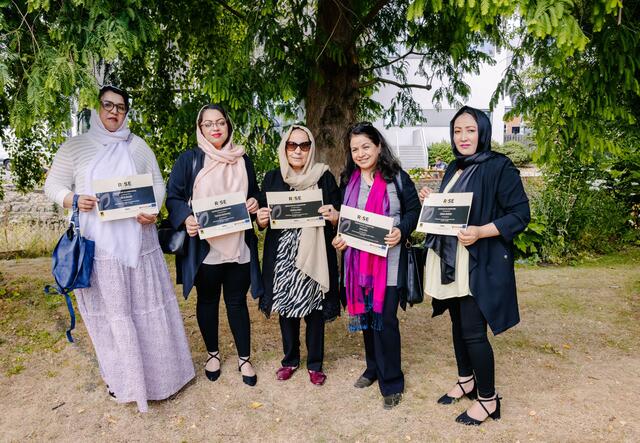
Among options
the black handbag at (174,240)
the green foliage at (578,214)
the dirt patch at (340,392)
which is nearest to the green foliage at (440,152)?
the green foliage at (578,214)

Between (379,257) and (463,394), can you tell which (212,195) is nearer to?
(379,257)

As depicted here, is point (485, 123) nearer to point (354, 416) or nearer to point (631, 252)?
point (354, 416)

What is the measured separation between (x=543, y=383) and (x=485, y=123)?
7.45 feet

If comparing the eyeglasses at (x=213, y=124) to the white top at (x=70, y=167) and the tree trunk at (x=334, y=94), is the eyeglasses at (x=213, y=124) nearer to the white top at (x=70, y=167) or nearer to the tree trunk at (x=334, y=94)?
the white top at (x=70, y=167)

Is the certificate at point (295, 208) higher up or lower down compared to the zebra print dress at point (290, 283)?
higher up

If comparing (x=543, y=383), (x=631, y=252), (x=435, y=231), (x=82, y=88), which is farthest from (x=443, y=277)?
(x=631, y=252)

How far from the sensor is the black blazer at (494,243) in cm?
306

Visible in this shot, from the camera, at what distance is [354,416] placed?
354cm

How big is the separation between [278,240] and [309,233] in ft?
0.85

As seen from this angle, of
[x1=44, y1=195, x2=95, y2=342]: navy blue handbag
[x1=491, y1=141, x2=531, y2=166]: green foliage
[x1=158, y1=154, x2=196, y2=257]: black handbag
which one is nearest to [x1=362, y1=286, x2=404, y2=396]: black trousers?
[x1=158, y1=154, x2=196, y2=257]: black handbag

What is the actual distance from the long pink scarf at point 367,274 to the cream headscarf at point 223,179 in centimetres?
81

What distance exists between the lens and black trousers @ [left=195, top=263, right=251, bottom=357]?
3.74 m

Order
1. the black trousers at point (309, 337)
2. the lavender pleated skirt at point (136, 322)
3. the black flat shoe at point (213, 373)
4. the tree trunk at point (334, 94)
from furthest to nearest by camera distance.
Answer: the tree trunk at point (334, 94)
the black flat shoe at point (213, 373)
the black trousers at point (309, 337)
the lavender pleated skirt at point (136, 322)

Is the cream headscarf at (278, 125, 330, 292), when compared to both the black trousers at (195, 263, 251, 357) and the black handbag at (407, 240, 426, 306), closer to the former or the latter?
the black trousers at (195, 263, 251, 357)
